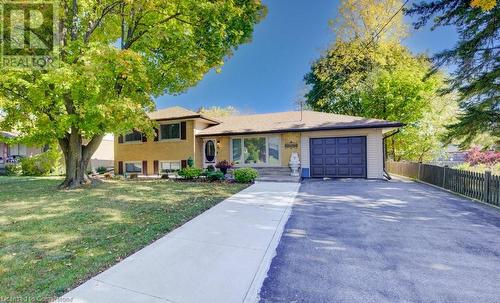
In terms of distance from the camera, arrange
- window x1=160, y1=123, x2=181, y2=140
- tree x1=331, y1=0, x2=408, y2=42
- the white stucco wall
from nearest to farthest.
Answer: the white stucco wall < window x1=160, y1=123, x2=181, y2=140 < tree x1=331, y1=0, x2=408, y2=42

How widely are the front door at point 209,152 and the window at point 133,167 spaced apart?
506 centimetres

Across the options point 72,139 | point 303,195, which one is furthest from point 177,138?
point 303,195

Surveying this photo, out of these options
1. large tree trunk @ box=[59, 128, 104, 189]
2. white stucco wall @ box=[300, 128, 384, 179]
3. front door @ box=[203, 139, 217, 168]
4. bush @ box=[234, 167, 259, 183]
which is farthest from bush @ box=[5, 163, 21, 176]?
white stucco wall @ box=[300, 128, 384, 179]

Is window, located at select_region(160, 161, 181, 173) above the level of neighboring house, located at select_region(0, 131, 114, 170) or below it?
below

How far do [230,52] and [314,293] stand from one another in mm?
11108

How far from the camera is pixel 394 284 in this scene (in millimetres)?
3086

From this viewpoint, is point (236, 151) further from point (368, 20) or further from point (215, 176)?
point (368, 20)

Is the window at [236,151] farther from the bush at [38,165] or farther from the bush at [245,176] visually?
the bush at [38,165]

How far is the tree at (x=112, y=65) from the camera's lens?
28.6 ft

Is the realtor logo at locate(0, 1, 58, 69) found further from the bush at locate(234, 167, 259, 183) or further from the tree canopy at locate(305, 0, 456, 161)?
the tree canopy at locate(305, 0, 456, 161)

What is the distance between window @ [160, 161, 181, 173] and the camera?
17125 millimetres

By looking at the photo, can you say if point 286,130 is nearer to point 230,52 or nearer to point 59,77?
point 230,52

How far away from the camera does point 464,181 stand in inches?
340

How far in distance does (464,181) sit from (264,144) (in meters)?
9.72
